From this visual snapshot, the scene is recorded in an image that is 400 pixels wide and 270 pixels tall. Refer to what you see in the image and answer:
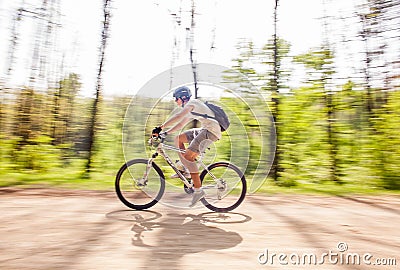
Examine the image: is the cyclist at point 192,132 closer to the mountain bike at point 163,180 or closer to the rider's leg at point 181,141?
the rider's leg at point 181,141

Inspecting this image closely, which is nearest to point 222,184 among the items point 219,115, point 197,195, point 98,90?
point 197,195

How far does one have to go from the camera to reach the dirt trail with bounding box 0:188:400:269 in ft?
9.59

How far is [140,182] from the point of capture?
4984mm

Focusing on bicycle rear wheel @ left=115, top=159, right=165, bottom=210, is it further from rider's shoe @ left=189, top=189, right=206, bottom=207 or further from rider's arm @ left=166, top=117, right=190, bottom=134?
rider's arm @ left=166, top=117, right=190, bottom=134

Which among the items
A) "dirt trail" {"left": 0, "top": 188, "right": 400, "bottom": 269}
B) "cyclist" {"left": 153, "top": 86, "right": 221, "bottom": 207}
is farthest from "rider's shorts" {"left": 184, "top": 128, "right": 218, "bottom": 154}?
"dirt trail" {"left": 0, "top": 188, "right": 400, "bottom": 269}

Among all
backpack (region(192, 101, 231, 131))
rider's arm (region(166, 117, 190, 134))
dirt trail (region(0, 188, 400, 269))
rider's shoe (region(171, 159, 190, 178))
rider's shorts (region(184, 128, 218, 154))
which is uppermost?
backpack (region(192, 101, 231, 131))

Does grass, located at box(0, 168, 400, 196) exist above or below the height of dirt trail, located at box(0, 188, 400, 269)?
above

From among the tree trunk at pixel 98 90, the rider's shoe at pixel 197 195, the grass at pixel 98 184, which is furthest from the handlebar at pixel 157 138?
the tree trunk at pixel 98 90

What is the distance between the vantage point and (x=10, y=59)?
8.37 m

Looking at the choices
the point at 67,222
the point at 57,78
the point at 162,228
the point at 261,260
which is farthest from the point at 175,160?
the point at 57,78

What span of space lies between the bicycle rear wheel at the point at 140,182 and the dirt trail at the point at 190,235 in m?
0.19

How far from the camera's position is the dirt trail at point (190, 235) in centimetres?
292

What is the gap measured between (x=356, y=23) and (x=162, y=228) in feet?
25.0

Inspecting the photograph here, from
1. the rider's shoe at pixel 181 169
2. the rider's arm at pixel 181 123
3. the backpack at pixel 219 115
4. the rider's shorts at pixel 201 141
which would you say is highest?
the backpack at pixel 219 115
